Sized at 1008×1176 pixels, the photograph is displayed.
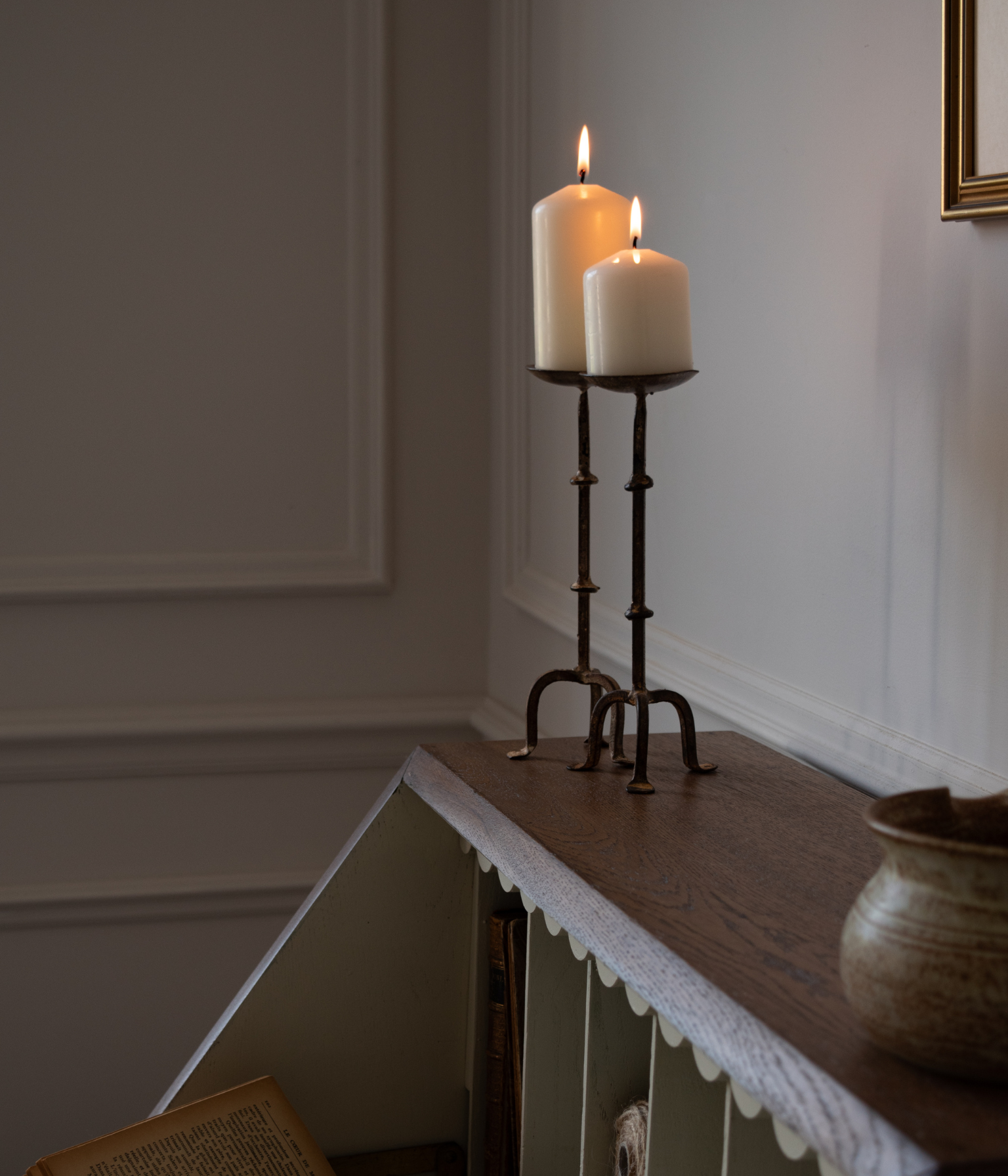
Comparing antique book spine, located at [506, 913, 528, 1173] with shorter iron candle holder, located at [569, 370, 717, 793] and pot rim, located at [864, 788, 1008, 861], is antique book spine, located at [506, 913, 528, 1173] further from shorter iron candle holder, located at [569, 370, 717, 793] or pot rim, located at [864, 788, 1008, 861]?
pot rim, located at [864, 788, 1008, 861]

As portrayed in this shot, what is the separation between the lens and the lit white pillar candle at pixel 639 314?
2.14ft

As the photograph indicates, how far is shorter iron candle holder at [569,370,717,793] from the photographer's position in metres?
0.67

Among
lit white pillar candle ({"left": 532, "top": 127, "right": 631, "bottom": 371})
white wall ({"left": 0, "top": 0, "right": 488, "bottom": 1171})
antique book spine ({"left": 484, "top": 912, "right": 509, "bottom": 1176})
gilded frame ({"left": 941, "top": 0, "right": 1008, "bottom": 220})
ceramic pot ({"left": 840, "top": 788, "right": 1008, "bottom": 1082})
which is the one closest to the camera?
ceramic pot ({"left": 840, "top": 788, "right": 1008, "bottom": 1082})

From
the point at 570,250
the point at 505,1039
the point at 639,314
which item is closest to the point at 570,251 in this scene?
the point at 570,250

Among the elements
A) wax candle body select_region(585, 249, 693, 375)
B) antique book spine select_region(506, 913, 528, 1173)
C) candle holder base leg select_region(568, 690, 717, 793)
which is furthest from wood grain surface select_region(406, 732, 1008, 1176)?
wax candle body select_region(585, 249, 693, 375)

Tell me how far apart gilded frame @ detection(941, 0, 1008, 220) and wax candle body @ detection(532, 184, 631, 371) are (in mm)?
195

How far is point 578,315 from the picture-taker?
29.4 inches

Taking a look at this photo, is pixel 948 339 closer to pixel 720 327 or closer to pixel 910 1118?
pixel 720 327

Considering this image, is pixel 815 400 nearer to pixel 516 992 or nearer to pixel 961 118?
pixel 961 118

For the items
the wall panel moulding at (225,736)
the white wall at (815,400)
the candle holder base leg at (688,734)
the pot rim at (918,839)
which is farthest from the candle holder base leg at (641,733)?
the wall panel moulding at (225,736)

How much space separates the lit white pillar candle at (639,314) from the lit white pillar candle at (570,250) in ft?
0.24

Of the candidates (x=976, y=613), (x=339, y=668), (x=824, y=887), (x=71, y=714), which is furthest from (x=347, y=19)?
(x=824, y=887)

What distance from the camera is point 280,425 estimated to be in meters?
1.61

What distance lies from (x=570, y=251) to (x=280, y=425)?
94 cm
